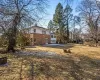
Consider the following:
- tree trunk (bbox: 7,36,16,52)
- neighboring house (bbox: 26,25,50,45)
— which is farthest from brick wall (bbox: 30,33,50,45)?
tree trunk (bbox: 7,36,16,52)

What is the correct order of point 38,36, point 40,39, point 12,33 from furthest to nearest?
point 40,39 → point 38,36 → point 12,33

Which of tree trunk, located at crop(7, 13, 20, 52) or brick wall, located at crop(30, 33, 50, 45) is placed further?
brick wall, located at crop(30, 33, 50, 45)

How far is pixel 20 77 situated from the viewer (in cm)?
701

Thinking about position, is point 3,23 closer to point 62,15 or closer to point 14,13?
point 14,13

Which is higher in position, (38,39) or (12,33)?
(12,33)

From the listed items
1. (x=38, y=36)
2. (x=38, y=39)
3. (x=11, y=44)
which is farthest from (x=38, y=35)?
(x=11, y=44)

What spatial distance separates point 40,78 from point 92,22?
3223 centimetres

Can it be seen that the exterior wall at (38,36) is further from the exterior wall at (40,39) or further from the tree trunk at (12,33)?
the tree trunk at (12,33)

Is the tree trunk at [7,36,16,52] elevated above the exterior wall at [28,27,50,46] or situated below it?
below

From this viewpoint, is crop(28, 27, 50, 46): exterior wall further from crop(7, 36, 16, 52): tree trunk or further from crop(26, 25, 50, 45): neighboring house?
crop(7, 36, 16, 52): tree trunk

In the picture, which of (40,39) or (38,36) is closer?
(38,36)

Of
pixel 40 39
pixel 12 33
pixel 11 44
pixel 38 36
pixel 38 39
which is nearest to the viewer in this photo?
pixel 12 33

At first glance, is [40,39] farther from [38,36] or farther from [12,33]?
[12,33]

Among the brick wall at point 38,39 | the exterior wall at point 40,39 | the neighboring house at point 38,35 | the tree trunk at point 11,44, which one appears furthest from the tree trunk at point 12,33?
the exterior wall at point 40,39
